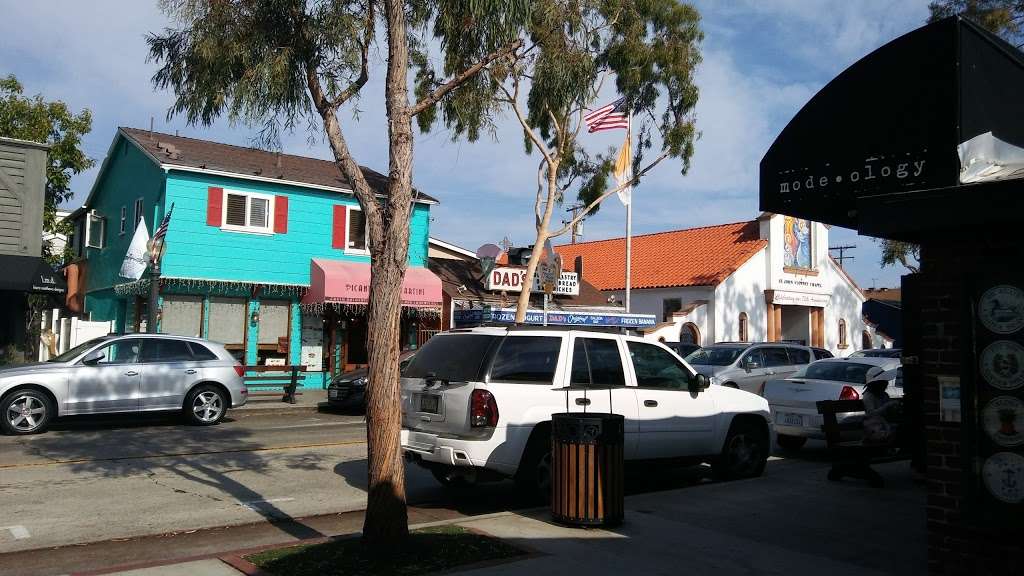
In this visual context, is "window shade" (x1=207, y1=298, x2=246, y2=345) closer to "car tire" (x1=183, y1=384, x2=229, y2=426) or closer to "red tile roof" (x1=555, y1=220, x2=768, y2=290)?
"car tire" (x1=183, y1=384, x2=229, y2=426)

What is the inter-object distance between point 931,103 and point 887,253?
107ft

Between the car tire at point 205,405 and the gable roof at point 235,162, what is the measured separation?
26.9 feet

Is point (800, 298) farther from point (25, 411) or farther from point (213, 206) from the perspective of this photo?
point (25, 411)

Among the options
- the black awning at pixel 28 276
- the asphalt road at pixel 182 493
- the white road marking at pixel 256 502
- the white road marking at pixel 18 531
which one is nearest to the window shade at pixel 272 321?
the black awning at pixel 28 276

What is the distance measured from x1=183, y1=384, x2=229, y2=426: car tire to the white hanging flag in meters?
6.06

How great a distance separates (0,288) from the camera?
58.2ft

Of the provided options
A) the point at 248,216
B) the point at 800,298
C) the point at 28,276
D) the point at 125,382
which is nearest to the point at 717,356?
the point at 125,382

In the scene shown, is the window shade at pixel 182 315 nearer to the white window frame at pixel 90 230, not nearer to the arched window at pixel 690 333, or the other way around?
the white window frame at pixel 90 230

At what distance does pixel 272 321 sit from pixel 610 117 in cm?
1115

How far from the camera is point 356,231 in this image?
25.1 m

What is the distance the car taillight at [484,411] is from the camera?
8.16m

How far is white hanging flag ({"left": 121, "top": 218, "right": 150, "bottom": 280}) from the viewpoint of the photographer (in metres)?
20.1

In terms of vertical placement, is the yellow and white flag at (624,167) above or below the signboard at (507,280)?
above

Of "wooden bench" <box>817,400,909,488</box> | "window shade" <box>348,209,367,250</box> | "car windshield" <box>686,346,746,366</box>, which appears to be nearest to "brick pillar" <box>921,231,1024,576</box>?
"wooden bench" <box>817,400,909,488</box>
